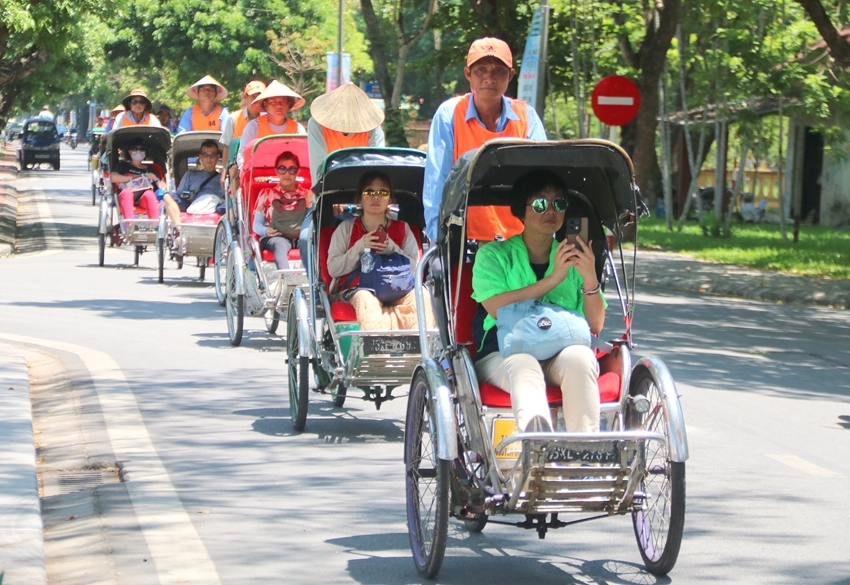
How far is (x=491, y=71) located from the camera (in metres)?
7.73

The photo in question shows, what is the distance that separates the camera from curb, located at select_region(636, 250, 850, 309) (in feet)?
57.4

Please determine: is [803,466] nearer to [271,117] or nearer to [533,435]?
[533,435]

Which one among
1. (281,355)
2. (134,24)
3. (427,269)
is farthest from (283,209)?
(134,24)

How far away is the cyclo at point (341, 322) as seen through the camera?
27.1ft

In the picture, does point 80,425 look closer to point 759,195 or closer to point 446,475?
point 446,475

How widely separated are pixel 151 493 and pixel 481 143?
8.05 feet

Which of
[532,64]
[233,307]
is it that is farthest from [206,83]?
[233,307]

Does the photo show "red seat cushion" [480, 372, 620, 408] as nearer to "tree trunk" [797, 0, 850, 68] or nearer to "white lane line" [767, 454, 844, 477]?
"white lane line" [767, 454, 844, 477]

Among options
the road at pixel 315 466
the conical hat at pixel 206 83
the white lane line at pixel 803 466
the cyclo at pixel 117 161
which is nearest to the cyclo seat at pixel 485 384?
the road at pixel 315 466

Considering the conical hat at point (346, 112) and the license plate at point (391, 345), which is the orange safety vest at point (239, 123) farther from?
the license plate at point (391, 345)

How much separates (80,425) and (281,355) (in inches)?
132

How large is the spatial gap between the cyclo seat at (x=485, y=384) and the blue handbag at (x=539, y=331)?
0.16 meters

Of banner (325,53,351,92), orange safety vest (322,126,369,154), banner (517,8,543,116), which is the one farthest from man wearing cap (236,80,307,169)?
banner (325,53,351,92)

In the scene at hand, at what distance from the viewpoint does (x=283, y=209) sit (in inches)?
487
